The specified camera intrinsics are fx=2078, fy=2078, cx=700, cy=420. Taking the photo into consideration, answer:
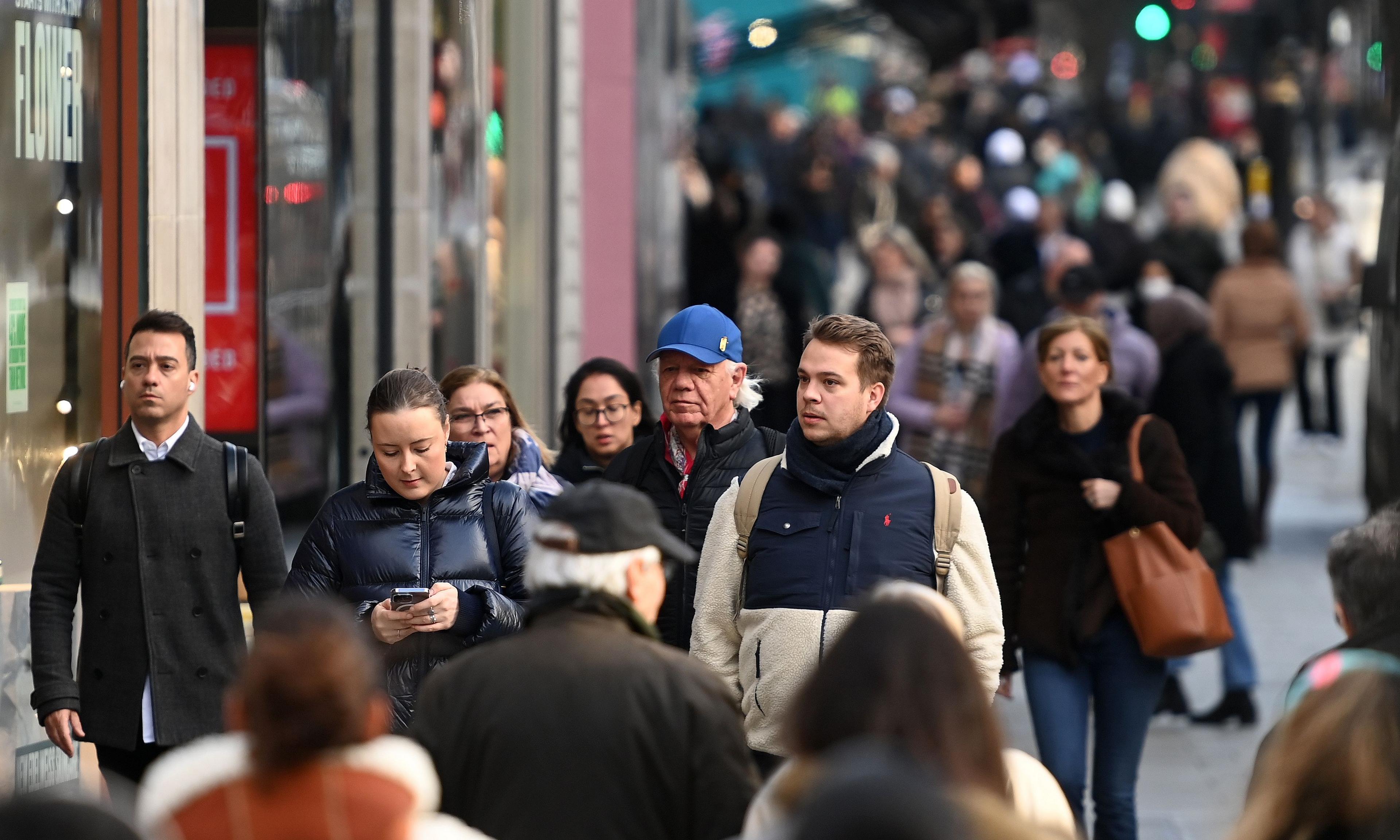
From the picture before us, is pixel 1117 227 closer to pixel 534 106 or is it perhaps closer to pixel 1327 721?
pixel 534 106

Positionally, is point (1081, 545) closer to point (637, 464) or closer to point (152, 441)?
point (637, 464)

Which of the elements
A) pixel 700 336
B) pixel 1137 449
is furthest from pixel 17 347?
pixel 1137 449

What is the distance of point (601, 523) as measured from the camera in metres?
3.69

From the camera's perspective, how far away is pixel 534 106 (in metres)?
14.3

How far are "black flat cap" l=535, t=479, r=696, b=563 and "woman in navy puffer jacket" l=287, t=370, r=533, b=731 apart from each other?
1331 mm

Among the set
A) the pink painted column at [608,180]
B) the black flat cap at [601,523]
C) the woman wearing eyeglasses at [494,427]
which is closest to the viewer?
the black flat cap at [601,523]

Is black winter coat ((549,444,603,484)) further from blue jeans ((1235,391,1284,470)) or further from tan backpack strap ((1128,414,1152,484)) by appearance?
blue jeans ((1235,391,1284,470))

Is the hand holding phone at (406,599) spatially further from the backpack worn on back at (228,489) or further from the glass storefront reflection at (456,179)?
the glass storefront reflection at (456,179)

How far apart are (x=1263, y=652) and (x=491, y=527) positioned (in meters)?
6.63

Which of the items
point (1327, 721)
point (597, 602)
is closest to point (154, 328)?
point (597, 602)

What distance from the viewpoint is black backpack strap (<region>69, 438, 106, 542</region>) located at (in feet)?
18.0

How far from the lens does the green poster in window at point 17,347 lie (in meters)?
6.12

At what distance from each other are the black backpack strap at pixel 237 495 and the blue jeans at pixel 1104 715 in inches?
102

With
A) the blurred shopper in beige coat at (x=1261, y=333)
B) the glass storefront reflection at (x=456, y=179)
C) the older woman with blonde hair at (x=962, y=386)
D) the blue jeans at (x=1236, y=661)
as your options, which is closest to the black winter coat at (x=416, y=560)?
the blue jeans at (x=1236, y=661)
